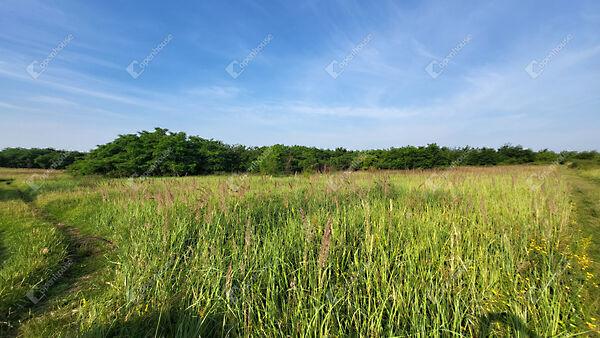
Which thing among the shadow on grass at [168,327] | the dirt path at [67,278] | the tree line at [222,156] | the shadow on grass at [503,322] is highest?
the tree line at [222,156]

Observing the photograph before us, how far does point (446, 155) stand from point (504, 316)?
105 ft

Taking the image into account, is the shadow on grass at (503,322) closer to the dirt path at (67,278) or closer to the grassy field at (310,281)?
the grassy field at (310,281)

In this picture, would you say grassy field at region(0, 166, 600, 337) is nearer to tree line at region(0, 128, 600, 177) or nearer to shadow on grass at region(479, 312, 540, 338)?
shadow on grass at region(479, 312, 540, 338)

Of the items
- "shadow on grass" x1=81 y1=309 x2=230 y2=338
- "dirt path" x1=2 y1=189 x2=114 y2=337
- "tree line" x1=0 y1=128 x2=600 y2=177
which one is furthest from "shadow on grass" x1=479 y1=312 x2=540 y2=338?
"tree line" x1=0 y1=128 x2=600 y2=177

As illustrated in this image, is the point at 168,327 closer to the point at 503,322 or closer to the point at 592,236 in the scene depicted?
the point at 503,322

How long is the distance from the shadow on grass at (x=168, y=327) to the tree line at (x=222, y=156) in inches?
887

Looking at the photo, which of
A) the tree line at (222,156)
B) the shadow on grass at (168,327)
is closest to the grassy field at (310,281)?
the shadow on grass at (168,327)

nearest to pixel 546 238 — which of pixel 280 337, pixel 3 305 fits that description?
pixel 280 337

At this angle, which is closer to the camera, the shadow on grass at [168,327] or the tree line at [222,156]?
the shadow on grass at [168,327]

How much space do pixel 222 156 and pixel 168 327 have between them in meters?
29.4

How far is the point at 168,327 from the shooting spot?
2.57 m

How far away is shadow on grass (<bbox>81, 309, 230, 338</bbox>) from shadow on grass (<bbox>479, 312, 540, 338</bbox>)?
218 cm

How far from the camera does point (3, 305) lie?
314 cm

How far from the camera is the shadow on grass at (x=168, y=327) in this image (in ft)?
7.73
